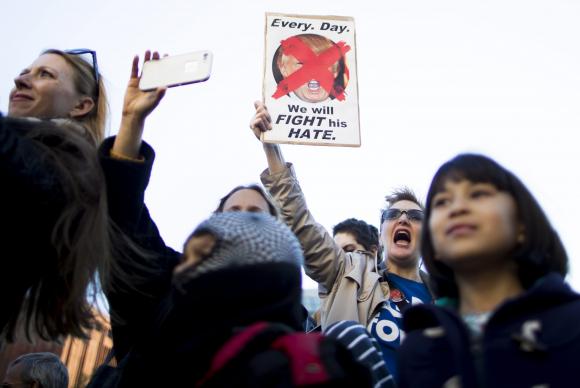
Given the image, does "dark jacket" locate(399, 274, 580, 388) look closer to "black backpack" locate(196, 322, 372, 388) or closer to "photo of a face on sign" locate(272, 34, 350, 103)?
"black backpack" locate(196, 322, 372, 388)

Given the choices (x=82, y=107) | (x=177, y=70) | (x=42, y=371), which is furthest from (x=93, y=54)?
(x=42, y=371)

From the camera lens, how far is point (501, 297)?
1.71m

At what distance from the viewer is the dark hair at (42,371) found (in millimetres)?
4082

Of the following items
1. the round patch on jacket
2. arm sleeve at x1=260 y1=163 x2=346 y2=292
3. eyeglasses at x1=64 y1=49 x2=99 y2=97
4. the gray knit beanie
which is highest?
eyeglasses at x1=64 y1=49 x2=99 y2=97

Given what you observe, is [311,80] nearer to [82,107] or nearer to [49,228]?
[82,107]

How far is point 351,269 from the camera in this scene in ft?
10.3

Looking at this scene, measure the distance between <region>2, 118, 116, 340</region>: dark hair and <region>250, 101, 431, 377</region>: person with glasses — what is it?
146 centimetres

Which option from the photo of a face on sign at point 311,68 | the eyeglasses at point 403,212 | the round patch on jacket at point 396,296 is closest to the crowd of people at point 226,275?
the round patch on jacket at point 396,296

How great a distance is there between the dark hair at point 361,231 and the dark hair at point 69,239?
8.79 feet

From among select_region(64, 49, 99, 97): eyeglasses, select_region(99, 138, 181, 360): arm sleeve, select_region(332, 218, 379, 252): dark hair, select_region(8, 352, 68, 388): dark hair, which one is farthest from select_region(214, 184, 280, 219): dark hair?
select_region(8, 352, 68, 388): dark hair

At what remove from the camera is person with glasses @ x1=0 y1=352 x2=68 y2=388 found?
4070 millimetres

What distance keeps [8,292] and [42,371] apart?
114 inches

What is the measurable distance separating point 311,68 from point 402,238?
1.31m

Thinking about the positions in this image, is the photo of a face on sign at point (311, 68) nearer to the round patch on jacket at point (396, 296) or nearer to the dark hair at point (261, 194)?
the dark hair at point (261, 194)
